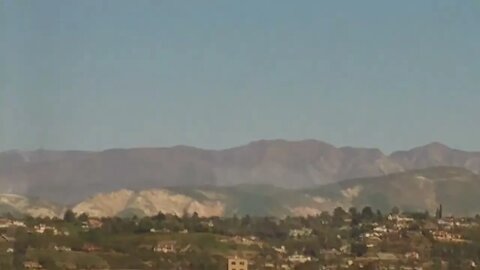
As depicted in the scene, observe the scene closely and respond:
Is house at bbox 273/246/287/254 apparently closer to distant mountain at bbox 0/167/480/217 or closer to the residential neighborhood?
the residential neighborhood

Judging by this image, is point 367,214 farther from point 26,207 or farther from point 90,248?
point 90,248

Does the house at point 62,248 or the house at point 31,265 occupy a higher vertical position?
the house at point 62,248

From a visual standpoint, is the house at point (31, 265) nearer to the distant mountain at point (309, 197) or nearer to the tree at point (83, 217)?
the tree at point (83, 217)

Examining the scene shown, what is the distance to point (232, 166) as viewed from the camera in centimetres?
2273

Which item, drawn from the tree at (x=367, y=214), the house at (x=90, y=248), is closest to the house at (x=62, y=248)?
the house at (x=90, y=248)

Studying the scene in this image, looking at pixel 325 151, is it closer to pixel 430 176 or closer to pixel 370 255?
pixel 430 176

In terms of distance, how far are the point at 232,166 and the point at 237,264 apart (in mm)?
12228

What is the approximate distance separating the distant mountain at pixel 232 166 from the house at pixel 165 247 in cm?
486

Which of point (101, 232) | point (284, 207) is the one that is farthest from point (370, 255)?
point (284, 207)

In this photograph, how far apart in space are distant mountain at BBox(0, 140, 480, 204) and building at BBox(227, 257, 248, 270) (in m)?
6.08

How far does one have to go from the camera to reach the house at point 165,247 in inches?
442

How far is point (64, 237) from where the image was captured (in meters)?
11.1

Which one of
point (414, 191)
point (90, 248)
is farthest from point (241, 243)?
point (414, 191)

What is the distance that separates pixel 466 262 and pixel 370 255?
111 centimetres
